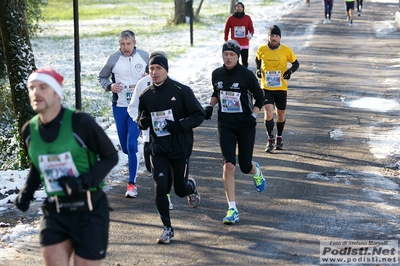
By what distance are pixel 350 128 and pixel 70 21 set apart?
29.4 m

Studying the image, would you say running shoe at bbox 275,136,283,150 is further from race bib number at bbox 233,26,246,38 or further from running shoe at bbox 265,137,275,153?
race bib number at bbox 233,26,246,38

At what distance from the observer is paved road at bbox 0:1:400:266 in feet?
23.0

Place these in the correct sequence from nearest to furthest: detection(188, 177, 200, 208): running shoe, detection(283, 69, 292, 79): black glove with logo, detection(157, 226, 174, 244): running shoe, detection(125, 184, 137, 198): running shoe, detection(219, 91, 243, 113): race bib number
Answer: detection(157, 226, 174, 244): running shoe
detection(188, 177, 200, 208): running shoe
detection(219, 91, 243, 113): race bib number
detection(125, 184, 137, 198): running shoe
detection(283, 69, 292, 79): black glove with logo

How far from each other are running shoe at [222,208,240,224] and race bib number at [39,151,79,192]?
319 cm

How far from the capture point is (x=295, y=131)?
12805 millimetres

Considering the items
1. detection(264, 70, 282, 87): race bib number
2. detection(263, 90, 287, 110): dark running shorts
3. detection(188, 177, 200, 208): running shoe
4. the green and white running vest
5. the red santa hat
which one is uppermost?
the red santa hat

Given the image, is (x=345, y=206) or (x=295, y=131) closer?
(x=345, y=206)

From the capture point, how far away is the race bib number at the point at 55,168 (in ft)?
15.9

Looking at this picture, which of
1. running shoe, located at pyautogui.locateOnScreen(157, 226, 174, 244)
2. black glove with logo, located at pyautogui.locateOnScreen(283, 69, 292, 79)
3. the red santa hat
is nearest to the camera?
the red santa hat

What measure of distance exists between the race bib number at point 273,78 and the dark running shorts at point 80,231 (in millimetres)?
6688

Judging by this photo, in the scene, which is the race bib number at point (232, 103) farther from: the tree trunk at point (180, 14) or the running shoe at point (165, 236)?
the tree trunk at point (180, 14)

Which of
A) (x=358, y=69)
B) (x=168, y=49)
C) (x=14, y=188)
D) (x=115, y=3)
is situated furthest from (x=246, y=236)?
(x=115, y=3)

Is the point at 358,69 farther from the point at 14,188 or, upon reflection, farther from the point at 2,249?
the point at 2,249

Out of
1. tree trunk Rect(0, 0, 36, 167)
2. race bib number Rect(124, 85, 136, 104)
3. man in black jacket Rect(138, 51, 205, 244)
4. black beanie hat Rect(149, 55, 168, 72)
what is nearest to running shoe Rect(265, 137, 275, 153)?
race bib number Rect(124, 85, 136, 104)
